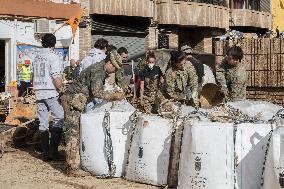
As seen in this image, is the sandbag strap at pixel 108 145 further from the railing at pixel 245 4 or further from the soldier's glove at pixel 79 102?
the railing at pixel 245 4

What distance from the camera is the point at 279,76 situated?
38.8 ft

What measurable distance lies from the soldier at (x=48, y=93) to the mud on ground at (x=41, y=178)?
297 millimetres

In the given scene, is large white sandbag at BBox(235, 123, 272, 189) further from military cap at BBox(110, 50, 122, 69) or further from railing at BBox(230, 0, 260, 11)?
railing at BBox(230, 0, 260, 11)

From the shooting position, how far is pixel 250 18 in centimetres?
3241

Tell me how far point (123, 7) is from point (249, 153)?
19363 mm

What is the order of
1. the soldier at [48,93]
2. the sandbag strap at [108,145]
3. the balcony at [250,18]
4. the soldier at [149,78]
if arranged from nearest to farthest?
the sandbag strap at [108,145]
the soldier at [48,93]
the soldier at [149,78]
the balcony at [250,18]

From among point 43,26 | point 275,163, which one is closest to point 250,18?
point 43,26

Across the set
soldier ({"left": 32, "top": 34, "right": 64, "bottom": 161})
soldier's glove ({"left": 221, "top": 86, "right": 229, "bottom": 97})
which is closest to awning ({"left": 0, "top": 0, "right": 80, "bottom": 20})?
soldier ({"left": 32, "top": 34, "right": 64, "bottom": 161})

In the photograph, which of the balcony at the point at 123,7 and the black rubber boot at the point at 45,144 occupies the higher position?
the balcony at the point at 123,7

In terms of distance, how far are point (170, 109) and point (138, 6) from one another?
19.0 m

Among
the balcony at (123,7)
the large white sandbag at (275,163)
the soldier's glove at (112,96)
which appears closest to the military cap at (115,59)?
the soldier's glove at (112,96)

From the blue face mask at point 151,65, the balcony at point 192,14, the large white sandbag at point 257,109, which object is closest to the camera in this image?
the large white sandbag at point 257,109

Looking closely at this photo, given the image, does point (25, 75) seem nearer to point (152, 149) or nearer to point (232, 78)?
point (232, 78)

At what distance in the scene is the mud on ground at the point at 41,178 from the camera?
6.29 metres
